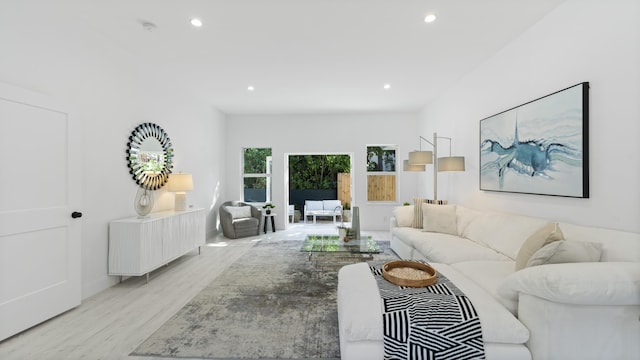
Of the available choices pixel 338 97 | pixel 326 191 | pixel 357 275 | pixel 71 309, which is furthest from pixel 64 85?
pixel 326 191

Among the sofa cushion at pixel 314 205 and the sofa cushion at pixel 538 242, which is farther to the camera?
the sofa cushion at pixel 314 205

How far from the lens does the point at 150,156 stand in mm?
3760

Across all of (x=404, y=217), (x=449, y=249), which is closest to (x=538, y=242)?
(x=449, y=249)

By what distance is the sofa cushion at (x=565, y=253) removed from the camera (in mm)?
1779

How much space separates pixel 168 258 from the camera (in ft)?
11.6

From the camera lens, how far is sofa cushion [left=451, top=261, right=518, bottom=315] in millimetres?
1679

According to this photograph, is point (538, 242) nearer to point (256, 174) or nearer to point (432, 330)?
point (432, 330)

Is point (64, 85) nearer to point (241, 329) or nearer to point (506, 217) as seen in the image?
point (241, 329)

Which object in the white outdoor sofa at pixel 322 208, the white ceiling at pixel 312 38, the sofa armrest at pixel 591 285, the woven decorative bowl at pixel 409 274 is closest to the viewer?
the sofa armrest at pixel 591 285

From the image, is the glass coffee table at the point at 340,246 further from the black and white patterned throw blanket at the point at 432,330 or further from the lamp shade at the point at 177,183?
the lamp shade at the point at 177,183

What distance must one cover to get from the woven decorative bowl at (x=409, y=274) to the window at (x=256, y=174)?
495 centimetres

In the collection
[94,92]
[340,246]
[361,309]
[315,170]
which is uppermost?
[94,92]

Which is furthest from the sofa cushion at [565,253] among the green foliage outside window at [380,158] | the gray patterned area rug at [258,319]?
the green foliage outside window at [380,158]

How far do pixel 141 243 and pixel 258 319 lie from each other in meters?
1.67
